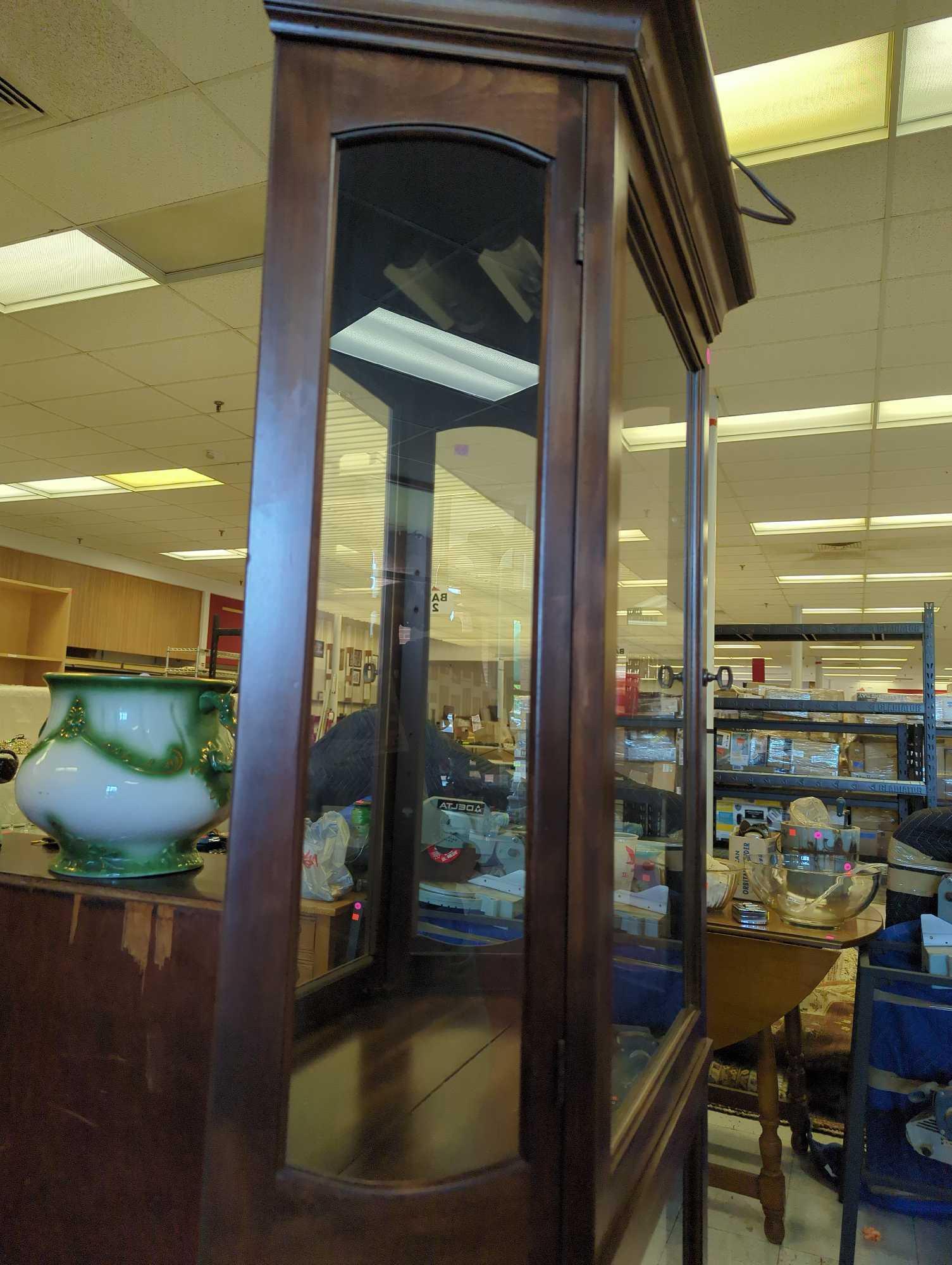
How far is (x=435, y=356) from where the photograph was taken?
90 centimetres

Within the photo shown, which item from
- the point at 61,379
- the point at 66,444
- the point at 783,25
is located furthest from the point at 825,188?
the point at 66,444

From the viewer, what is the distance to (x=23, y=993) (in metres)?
0.77

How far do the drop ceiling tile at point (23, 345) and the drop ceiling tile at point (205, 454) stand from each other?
1331mm

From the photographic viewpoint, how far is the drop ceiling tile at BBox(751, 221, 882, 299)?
2898 mm

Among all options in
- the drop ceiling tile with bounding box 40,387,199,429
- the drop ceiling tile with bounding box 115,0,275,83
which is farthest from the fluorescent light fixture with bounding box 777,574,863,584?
the drop ceiling tile with bounding box 115,0,275,83

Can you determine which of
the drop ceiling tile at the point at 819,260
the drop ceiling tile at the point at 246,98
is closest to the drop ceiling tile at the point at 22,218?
the drop ceiling tile at the point at 246,98

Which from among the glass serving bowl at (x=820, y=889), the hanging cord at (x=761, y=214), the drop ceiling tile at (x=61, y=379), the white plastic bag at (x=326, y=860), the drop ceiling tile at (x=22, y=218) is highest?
the drop ceiling tile at (x=22, y=218)

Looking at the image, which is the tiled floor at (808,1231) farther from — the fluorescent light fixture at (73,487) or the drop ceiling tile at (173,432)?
the fluorescent light fixture at (73,487)

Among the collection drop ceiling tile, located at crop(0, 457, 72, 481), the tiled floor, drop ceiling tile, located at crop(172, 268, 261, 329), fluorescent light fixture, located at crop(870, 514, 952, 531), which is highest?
drop ceiling tile, located at crop(172, 268, 261, 329)

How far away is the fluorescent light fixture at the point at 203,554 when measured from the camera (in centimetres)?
942

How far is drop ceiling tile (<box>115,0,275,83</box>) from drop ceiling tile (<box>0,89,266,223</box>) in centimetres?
14

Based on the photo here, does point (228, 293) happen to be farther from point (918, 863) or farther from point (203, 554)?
point (203, 554)

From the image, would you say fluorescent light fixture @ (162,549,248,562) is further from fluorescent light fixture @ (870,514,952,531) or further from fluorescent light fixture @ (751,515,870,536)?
fluorescent light fixture @ (870,514,952,531)

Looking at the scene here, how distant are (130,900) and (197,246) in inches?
122
